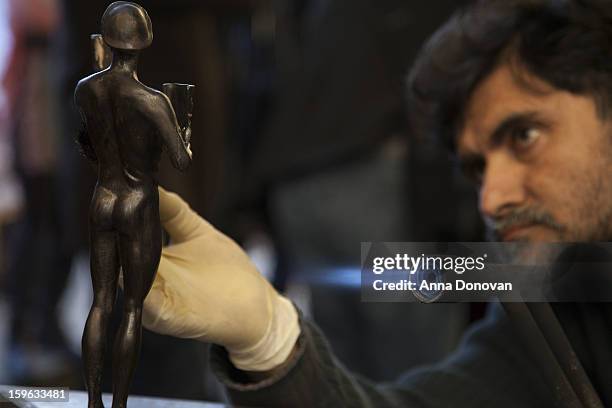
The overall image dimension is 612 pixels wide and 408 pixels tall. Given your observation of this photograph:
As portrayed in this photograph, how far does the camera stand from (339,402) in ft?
3.45

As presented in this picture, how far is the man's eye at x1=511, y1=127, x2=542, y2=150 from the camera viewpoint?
3.96ft

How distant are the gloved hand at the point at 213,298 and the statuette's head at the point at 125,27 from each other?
0.63 ft

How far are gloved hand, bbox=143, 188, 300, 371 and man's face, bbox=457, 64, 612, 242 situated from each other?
0.34 m

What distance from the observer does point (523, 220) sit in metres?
1.19

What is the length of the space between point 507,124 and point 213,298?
49cm

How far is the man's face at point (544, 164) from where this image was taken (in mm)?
1173

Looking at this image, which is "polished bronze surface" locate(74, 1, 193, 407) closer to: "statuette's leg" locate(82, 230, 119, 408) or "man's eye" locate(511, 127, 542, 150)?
"statuette's leg" locate(82, 230, 119, 408)

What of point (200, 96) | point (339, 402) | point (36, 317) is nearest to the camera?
point (339, 402)

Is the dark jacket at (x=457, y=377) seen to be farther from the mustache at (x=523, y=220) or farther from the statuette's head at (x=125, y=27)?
the statuette's head at (x=125, y=27)

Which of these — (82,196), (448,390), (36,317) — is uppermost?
(82,196)

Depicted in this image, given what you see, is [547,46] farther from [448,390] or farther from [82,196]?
[82,196]

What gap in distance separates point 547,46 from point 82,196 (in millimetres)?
627

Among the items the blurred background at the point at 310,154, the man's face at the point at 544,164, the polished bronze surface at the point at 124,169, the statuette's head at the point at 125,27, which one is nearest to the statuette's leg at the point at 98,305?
the polished bronze surface at the point at 124,169

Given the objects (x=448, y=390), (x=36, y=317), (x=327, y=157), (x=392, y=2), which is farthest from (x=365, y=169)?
(x=36, y=317)
